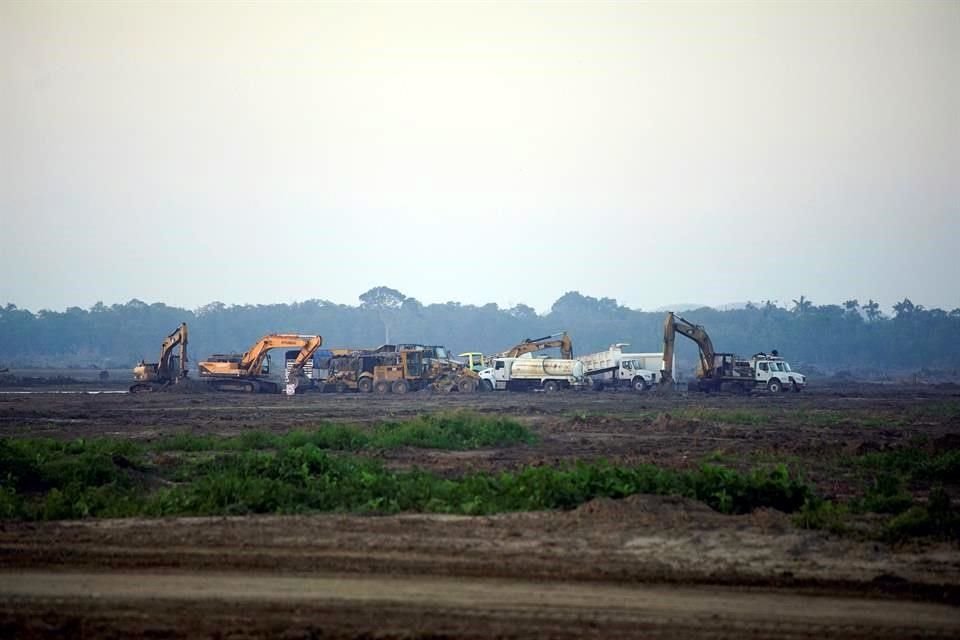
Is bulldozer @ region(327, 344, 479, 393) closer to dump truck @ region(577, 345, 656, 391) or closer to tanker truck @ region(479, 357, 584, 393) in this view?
tanker truck @ region(479, 357, 584, 393)

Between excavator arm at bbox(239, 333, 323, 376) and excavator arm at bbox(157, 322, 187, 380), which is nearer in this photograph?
excavator arm at bbox(239, 333, 323, 376)

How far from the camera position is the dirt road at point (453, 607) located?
916 centimetres

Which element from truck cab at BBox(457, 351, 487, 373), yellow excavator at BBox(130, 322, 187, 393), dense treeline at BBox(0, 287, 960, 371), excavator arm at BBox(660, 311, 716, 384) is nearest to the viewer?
yellow excavator at BBox(130, 322, 187, 393)

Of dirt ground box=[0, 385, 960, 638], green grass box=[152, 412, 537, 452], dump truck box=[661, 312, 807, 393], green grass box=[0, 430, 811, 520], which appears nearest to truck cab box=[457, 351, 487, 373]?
dump truck box=[661, 312, 807, 393]

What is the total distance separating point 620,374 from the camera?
59.0 metres

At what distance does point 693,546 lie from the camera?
12.5 m

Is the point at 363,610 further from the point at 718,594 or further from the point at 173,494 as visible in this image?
the point at 173,494

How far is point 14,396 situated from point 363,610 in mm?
46793

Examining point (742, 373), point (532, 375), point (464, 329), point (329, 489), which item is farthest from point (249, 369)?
point (464, 329)

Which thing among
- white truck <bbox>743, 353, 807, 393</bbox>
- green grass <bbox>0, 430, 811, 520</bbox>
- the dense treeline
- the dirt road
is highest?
the dense treeline

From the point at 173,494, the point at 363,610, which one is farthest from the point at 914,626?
the point at 173,494

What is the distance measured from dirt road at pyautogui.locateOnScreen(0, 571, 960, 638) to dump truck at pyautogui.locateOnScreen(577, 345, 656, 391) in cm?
4848

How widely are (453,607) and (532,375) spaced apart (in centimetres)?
4836

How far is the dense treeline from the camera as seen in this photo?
13538cm
